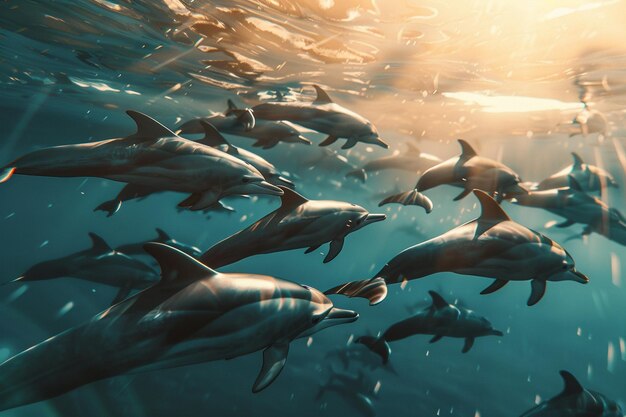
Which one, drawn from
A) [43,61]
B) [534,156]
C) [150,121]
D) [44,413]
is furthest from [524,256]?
[534,156]

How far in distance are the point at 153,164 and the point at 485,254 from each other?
3.57 metres

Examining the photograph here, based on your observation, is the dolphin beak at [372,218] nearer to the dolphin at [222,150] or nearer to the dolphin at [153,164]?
the dolphin at [222,150]

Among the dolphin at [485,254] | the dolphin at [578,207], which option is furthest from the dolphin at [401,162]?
the dolphin at [485,254]

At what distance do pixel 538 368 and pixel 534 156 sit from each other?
11.8 meters

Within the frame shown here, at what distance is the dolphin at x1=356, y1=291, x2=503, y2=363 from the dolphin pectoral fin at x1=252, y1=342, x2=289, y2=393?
426cm

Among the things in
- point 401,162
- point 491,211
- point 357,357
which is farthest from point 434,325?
point 401,162

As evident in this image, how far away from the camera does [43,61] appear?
16.3 meters

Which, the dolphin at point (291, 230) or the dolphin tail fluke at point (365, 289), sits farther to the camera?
the dolphin at point (291, 230)

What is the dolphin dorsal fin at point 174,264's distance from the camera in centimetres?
314

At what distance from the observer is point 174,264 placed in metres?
3.23

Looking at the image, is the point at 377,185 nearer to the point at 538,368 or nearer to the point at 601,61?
the point at 538,368

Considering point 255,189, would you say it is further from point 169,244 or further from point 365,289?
point 169,244

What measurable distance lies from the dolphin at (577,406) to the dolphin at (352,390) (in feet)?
20.2

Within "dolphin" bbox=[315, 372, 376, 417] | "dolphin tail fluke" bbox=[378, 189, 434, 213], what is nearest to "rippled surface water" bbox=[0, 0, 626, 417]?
"dolphin" bbox=[315, 372, 376, 417]
